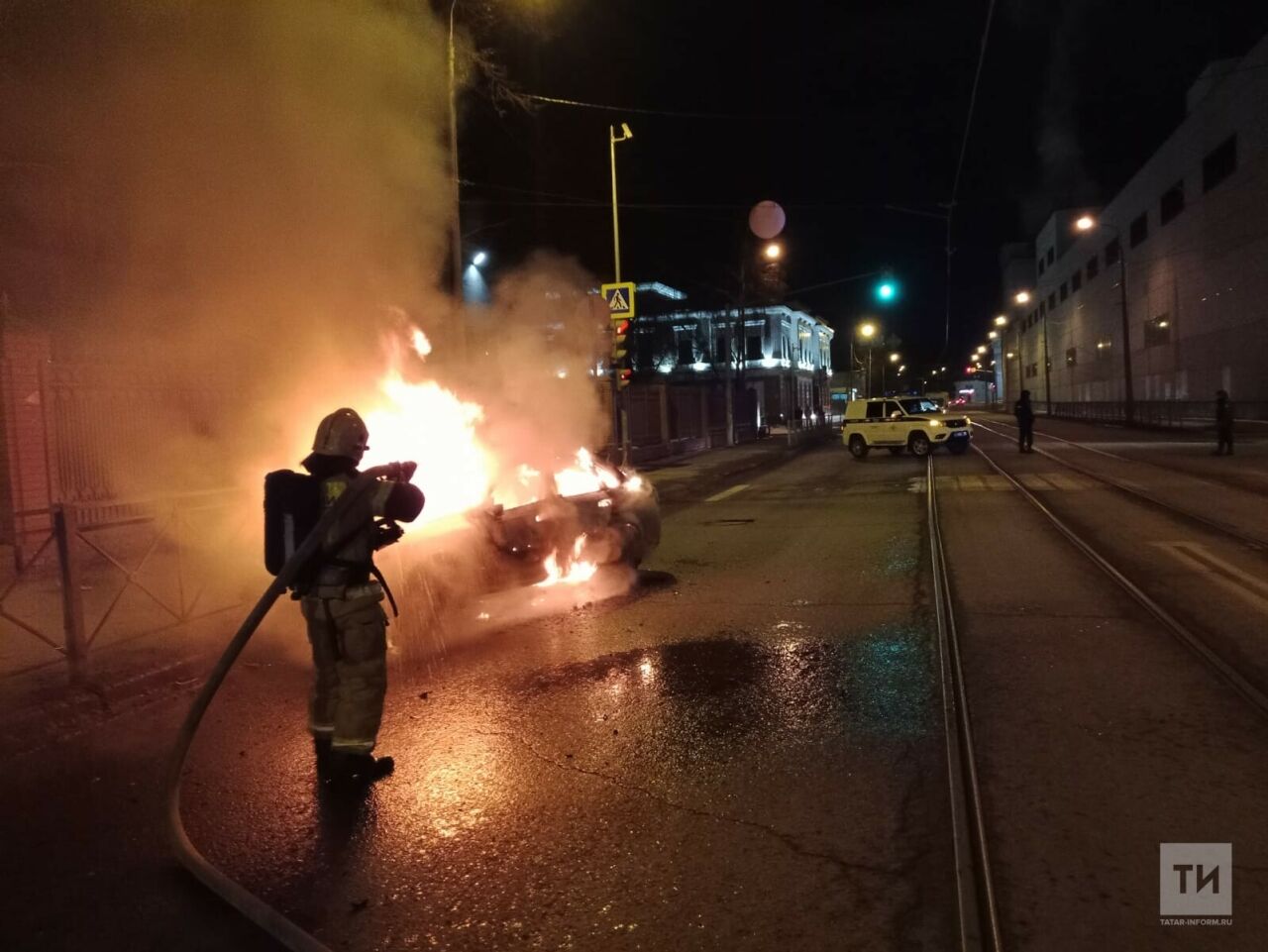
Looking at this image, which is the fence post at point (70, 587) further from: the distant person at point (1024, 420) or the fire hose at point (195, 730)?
the distant person at point (1024, 420)

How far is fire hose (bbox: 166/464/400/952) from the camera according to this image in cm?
269

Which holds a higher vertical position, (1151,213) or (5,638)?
(1151,213)

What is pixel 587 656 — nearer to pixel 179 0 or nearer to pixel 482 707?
pixel 482 707

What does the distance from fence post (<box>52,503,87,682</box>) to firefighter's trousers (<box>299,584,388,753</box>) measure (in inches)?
87.6

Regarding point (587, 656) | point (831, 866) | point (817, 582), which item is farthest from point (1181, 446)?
point (831, 866)

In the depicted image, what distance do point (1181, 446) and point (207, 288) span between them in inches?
991

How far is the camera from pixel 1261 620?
5.98m

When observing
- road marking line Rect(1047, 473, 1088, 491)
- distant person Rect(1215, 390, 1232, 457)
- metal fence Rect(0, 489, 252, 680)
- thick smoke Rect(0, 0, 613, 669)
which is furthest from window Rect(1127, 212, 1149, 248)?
metal fence Rect(0, 489, 252, 680)

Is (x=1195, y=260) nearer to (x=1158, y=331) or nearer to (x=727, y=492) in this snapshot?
(x=1158, y=331)

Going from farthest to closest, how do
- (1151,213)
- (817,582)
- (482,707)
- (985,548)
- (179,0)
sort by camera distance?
(1151,213)
(985,548)
(817,582)
(179,0)
(482,707)

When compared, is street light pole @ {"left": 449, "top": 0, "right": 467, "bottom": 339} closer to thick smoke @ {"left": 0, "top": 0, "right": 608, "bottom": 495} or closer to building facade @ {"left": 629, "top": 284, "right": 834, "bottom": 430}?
thick smoke @ {"left": 0, "top": 0, "right": 608, "bottom": 495}

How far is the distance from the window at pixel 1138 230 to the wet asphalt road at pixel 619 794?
4240 centimetres

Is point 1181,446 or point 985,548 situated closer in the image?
point 985,548

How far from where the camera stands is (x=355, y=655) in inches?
152
